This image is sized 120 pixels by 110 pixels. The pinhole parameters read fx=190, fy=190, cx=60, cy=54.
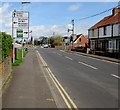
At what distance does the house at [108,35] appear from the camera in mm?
34125

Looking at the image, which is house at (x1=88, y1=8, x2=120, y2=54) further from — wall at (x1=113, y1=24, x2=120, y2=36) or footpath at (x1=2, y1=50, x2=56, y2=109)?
footpath at (x1=2, y1=50, x2=56, y2=109)

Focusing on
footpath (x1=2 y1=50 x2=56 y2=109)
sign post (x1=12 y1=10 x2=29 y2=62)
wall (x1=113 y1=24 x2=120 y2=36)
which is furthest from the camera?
wall (x1=113 y1=24 x2=120 y2=36)

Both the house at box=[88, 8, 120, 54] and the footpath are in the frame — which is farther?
the house at box=[88, 8, 120, 54]

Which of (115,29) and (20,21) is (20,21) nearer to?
Result: (20,21)

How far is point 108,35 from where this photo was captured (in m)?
37.7

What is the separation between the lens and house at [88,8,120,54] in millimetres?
34125

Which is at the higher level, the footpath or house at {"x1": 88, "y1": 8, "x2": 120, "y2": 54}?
house at {"x1": 88, "y1": 8, "x2": 120, "y2": 54}

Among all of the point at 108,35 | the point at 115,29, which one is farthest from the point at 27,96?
the point at 108,35

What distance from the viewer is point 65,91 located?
25.9 feet

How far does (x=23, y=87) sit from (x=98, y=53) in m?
23.5

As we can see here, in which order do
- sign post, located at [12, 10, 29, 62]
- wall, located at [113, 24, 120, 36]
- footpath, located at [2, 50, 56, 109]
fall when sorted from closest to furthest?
1. footpath, located at [2, 50, 56, 109]
2. sign post, located at [12, 10, 29, 62]
3. wall, located at [113, 24, 120, 36]

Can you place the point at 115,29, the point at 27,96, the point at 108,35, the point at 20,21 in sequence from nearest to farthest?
the point at 27,96 < the point at 20,21 < the point at 115,29 < the point at 108,35

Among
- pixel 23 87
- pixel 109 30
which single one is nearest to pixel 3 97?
pixel 23 87

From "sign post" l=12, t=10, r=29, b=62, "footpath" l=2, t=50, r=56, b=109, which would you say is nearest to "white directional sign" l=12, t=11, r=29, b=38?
"sign post" l=12, t=10, r=29, b=62
